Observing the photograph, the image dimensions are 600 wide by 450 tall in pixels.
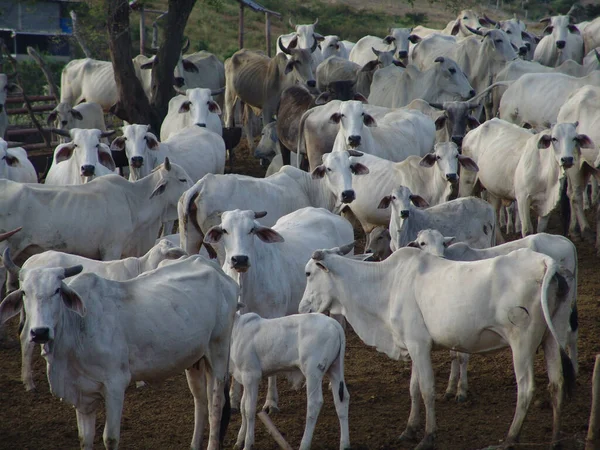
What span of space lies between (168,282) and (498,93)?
11226mm

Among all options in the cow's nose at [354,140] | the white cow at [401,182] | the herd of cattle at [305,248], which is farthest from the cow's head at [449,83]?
the white cow at [401,182]

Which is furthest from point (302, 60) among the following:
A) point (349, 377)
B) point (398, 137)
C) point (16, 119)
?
point (349, 377)

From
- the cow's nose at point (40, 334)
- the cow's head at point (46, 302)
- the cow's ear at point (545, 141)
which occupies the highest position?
the cow's head at point (46, 302)

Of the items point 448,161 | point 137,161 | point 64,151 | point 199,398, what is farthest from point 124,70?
point 199,398

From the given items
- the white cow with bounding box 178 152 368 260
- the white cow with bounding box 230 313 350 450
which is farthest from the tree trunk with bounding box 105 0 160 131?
the white cow with bounding box 230 313 350 450

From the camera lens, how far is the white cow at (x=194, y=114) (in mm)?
14656

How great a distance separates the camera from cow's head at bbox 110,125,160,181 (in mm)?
11742

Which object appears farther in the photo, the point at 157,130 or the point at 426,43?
the point at 426,43

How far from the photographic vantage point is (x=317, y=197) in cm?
1057

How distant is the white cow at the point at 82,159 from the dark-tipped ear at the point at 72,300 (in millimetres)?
5329

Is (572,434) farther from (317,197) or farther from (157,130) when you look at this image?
(157,130)

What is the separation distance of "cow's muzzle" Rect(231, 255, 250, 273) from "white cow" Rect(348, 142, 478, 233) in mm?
3629

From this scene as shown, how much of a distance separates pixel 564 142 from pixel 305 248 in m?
3.86

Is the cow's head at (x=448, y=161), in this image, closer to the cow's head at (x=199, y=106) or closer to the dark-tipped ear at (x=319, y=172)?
the dark-tipped ear at (x=319, y=172)
